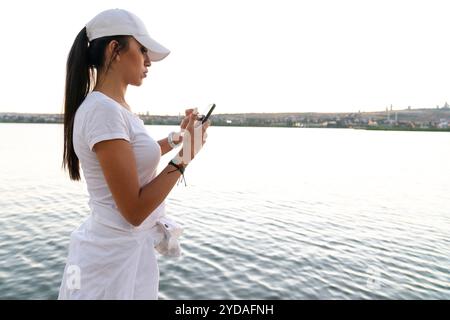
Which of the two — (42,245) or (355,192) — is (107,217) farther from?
(355,192)

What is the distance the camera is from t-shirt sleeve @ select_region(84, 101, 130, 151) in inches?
67.5

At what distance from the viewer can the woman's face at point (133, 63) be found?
6.46 ft

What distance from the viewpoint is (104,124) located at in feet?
5.67

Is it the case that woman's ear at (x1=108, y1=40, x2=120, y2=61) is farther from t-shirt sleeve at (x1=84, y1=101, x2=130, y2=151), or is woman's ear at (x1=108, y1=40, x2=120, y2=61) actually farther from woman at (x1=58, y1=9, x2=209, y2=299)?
t-shirt sleeve at (x1=84, y1=101, x2=130, y2=151)

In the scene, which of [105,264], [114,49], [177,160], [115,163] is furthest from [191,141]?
[105,264]

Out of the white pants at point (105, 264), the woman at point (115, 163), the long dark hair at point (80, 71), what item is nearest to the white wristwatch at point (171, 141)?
the woman at point (115, 163)

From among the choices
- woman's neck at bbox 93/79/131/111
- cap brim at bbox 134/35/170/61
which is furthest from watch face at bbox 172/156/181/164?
cap brim at bbox 134/35/170/61

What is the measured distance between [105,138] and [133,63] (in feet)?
1.69

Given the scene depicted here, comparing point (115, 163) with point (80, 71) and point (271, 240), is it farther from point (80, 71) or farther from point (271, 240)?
point (271, 240)

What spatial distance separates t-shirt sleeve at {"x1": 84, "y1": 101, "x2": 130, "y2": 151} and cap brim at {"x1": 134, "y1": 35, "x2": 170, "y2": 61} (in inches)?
16.2

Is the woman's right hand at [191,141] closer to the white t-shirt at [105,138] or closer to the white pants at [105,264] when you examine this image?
the white t-shirt at [105,138]
